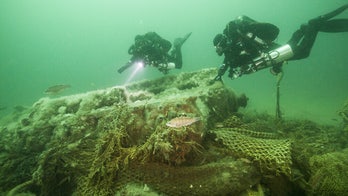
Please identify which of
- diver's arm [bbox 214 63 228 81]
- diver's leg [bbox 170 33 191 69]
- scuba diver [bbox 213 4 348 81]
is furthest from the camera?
diver's leg [bbox 170 33 191 69]

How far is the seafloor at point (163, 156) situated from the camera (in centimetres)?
400

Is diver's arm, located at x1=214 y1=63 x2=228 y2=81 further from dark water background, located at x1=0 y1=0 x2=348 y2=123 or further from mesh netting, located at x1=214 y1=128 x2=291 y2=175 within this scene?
dark water background, located at x1=0 y1=0 x2=348 y2=123

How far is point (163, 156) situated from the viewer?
13.6 feet

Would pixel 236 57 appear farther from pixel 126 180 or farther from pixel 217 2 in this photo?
pixel 217 2

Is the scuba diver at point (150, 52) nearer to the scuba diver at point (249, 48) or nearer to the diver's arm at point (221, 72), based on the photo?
the scuba diver at point (249, 48)

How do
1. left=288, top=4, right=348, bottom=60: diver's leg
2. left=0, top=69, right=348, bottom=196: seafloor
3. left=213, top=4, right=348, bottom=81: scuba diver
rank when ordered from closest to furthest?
1. left=0, top=69, right=348, bottom=196: seafloor
2. left=213, top=4, right=348, bottom=81: scuba diver
3. left=288, top=4, right=348, bottom=60: diver's leg

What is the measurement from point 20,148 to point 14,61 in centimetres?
16687

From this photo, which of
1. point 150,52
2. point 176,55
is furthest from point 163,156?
point 176,55

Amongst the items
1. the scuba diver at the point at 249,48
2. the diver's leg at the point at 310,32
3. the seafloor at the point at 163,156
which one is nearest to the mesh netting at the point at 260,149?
the seafloor at the point at 163,156

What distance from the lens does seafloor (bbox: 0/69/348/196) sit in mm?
3998

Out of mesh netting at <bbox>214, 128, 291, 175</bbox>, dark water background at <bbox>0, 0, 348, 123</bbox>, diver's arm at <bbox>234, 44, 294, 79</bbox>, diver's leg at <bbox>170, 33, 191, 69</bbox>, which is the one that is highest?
dark water background at <bbox>0, 0, 348, 123</bbox>

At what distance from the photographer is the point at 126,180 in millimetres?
4113

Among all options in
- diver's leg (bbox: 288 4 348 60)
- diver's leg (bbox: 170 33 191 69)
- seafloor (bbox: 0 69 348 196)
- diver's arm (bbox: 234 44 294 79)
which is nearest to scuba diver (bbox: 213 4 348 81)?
diver's arm (bbox: 234 44 294 79)

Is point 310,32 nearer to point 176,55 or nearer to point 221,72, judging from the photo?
point 221,72
